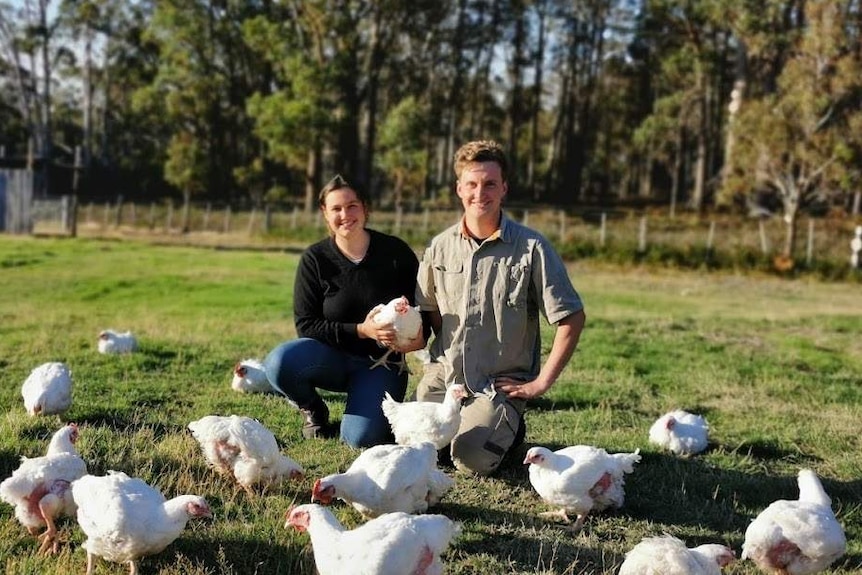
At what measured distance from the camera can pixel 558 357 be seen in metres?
5.16

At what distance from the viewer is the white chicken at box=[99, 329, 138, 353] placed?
8.77 m

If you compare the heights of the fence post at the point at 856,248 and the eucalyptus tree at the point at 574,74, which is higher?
the eucalyptus tree at the point at 574,74

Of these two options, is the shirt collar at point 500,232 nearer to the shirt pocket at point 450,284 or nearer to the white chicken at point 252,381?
the shirt pocket at point 450,284

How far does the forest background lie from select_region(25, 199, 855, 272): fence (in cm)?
138

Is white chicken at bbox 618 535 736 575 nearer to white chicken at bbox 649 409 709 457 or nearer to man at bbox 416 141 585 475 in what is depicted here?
man at bbox 416 141 585 475

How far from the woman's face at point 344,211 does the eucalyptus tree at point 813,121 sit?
21632 mm

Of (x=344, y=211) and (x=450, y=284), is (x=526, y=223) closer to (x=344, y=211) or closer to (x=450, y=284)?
(x=344, y=211)

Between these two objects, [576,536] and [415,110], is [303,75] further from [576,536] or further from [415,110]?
[576,536]

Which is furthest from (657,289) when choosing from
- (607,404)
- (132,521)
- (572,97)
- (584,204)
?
(572,97)

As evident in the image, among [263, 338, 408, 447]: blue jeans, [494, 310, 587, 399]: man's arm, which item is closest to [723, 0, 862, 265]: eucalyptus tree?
[263, 338, 408, 447]: blue jeans

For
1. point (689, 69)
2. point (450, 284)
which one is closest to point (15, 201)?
point (450, 284)

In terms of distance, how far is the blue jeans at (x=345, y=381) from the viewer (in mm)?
5746

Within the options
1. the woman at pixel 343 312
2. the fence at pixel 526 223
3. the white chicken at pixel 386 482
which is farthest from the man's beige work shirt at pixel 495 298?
the fence at pixel 526 223

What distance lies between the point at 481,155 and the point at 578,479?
6.56 feet
